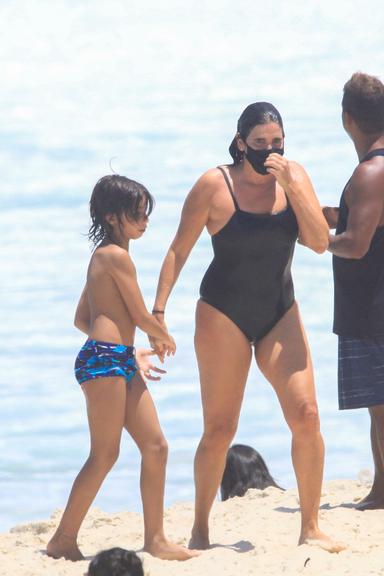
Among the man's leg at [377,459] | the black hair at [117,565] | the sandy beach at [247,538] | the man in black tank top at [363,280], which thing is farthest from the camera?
the man's leg at [377,459]

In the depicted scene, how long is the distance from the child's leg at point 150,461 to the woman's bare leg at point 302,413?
0.68m

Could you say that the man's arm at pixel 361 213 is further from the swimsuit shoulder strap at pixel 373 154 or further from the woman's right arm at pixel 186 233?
the woman's right arm at pixel 186 233

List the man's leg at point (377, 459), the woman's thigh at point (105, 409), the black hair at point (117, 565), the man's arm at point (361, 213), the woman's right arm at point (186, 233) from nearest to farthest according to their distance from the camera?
the black hair at point (117, 565)
the woman's thigh at point (105, 409)
the woman's right arm at point (186, 233)
the man's arm at point (361, 213)
the man's leg at point (377, 459)

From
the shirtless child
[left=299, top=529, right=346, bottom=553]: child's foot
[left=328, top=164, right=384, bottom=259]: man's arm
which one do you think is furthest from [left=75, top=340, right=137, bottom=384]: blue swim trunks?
[left=328, top=164, right=384, bottom=259]: man's arm

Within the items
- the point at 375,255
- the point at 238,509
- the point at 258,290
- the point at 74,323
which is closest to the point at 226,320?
the point at 258,290

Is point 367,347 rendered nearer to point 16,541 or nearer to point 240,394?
point 240,394

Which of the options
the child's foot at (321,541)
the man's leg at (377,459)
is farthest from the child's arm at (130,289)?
the man's leg at (377,459)

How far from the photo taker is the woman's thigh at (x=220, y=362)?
301 inches

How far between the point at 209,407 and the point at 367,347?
1.43 m

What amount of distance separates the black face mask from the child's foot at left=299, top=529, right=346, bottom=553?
201 cm

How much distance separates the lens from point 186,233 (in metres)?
7.73

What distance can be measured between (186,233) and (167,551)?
1.76 m

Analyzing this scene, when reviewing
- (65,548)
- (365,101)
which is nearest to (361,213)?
(365,101)

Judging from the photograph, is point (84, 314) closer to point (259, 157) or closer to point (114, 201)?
point (114, 201)
